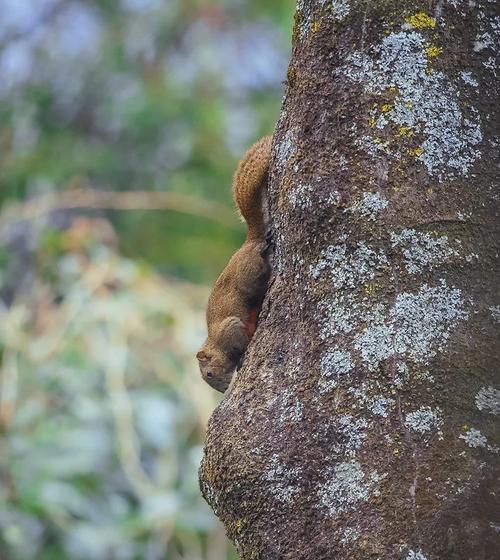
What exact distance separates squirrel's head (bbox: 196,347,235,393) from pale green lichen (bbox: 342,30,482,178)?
5.14 ft

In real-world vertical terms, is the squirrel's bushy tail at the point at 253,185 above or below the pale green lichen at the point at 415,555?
above

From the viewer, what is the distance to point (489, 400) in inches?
72.4

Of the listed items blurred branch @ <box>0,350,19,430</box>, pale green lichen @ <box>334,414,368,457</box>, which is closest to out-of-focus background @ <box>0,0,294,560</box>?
blurred branch @ <box>0,350,19,430</box>

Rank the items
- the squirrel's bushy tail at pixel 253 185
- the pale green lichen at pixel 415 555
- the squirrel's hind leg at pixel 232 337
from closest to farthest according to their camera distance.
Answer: the pale green lichen at pixel 415 555, the squirrel's bushy tail at pixel 253 185, the squirrel's hind leg at pixel 232 337

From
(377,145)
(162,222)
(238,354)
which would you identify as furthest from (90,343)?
(377,145)

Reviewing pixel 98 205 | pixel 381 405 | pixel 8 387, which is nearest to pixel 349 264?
pixel 381 405

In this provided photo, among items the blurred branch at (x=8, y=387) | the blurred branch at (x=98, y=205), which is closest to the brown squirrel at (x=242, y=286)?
the blurred branch at (x=8, y=387)

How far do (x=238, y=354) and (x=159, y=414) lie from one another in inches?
67.5

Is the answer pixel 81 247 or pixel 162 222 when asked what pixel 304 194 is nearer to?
pixel 81 247

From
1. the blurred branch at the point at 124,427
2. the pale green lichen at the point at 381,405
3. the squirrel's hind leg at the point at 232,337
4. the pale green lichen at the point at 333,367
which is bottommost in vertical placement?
the pale green lichen at the point at 381,405

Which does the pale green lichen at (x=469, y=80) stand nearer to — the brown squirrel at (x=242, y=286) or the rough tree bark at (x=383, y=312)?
the rough tree bark at (x=383, y=312)

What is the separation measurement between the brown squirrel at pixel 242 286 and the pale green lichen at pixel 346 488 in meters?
0.73

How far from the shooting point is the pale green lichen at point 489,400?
182cm

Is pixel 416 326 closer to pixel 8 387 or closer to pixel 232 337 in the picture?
pixel 232 337
